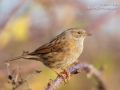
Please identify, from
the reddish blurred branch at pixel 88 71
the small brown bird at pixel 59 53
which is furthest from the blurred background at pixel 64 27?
the reddish blurred branch at pixel 88 71

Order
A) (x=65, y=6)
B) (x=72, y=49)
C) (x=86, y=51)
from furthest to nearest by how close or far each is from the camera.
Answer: (x=86, y=51) → (x=65, y=6) → (x=72, y=49)

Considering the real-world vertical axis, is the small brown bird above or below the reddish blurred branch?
below

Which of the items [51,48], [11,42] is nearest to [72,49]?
[51,48]

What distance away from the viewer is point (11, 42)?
647 centimetres

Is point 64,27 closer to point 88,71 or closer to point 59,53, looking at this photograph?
point 59,53

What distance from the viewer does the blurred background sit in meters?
5.87

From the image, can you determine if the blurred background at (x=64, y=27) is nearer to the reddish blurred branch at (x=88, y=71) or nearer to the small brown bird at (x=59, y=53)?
the small brown bird at (x=59, y=53)

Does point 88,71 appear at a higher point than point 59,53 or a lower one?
higher

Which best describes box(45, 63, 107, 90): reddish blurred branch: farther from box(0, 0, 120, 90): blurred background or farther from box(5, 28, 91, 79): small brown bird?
box(0, 0, 120, 90): blurred background

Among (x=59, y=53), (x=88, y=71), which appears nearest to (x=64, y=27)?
(x=59, y=53)

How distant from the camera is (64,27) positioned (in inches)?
281

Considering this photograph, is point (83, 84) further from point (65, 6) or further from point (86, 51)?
point (65, 6)

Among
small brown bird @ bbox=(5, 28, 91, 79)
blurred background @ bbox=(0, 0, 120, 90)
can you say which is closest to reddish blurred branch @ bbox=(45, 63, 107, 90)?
small brown bird @ bbox=(5, 28, 91, 79)

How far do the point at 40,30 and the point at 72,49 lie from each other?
199 cm
